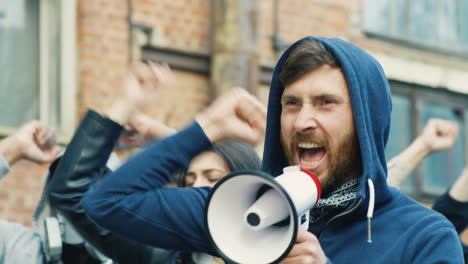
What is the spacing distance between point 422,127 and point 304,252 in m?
8.55

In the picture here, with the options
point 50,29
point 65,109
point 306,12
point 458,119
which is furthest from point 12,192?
point 458,119

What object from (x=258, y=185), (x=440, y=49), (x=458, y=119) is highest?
(x=258, y=185)

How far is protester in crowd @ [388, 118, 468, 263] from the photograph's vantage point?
390 cm

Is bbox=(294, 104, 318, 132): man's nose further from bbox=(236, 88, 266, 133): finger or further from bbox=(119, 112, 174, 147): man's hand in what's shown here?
bbox=(119, 112, 174, 147): man's hand

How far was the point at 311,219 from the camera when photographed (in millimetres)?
2398

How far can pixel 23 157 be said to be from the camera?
11.9ft

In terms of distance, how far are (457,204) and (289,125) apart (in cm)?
177

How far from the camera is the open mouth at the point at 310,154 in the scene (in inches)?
91.5

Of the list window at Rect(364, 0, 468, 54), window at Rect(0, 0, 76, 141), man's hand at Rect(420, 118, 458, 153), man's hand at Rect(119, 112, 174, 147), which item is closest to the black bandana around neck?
man's hand at Rect(119, 112, 174, 147)

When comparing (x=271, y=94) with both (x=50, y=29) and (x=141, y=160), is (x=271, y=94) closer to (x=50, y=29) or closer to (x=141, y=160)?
(x=141, y=160)

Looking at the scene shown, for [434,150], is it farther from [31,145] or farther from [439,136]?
[31,145]

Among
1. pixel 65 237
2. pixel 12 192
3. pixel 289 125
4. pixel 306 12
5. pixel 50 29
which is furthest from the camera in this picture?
pixel 306 12

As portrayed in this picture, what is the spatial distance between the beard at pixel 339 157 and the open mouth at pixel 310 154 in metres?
0.01

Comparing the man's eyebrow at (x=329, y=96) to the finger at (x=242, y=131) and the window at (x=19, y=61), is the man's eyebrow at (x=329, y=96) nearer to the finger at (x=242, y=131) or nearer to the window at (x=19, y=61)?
the finger at (x=242, y=131)
